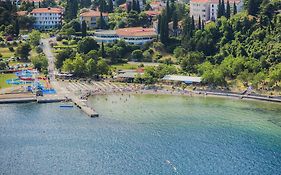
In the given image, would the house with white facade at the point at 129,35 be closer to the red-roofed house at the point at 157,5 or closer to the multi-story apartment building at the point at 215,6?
the multi-story apartment building at the point at 215,6

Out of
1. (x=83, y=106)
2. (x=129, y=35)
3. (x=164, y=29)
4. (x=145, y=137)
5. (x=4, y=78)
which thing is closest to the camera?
(x=145, y=137)

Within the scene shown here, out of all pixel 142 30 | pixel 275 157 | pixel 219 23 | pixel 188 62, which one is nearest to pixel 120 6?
pixel 142 30

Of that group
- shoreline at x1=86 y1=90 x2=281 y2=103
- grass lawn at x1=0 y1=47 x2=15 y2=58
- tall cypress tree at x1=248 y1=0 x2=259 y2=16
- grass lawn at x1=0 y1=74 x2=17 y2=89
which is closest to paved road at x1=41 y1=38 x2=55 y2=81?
grass lawn at x1=0 y1=74 x2=17 y2=89

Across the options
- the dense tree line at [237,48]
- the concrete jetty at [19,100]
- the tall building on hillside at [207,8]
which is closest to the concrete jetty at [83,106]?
the concrete jetty at [19,100]

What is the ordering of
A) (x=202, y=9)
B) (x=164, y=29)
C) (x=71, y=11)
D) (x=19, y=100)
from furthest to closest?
1. (x=71, y=11)
2. (x=202, y=9)
3. (x=164, y=29)
4. (x=19, y=100)

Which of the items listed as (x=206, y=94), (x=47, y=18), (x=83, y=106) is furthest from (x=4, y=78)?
(x=47, y=18)

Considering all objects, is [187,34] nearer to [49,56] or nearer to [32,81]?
[49,56]

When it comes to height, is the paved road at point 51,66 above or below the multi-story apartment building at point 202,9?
below

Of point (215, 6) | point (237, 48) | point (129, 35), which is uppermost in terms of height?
point (215, 6)
